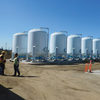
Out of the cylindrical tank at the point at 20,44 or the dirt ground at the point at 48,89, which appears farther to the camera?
the cylindrical tank at the point at 20,44

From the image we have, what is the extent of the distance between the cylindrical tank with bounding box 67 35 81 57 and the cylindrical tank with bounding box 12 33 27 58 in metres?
10.3

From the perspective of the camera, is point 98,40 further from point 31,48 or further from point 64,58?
point 31,48

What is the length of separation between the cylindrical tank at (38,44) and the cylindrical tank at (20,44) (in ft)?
8.91

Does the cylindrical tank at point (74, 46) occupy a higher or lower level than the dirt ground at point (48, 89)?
higher

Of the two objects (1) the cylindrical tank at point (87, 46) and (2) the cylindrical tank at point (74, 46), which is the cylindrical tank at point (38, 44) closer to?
(2) the cylindrical tank at point (74, 46)

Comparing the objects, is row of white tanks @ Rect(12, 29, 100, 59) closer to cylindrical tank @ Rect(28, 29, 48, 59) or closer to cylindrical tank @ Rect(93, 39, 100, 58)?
cylindrical tank @ Rect(28, 29, 48, 59)

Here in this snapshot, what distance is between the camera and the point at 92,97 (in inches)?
158

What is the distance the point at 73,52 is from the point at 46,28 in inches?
330

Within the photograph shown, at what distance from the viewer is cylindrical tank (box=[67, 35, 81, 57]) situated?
89.7ft

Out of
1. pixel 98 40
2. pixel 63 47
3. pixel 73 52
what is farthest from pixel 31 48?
pixel 98 40

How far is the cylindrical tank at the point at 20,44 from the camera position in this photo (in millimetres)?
24000

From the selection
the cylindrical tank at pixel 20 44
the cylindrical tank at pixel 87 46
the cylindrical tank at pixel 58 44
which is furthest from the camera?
the cylindrical tank at pixel 87 46

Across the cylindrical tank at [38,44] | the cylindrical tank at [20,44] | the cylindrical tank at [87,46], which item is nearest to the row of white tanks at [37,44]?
the cylindrical tank at [38,44]

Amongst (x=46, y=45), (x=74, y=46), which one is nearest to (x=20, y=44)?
(x=46, y=45)
